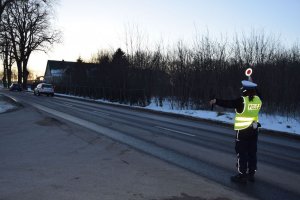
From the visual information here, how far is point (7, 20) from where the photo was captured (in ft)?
176

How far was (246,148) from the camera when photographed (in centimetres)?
773

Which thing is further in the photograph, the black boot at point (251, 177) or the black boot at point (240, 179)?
the black boot at point (251, 177)

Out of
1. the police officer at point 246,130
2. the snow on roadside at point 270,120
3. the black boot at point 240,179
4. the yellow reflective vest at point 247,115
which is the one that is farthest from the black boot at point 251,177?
the snow on roadside at point 270,120

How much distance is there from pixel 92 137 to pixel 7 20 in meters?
44.5

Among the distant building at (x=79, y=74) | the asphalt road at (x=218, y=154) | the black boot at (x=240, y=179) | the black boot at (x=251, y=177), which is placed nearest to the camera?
the asphalt road at (x=218, y=154)

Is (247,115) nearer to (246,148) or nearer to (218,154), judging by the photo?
(246,148)

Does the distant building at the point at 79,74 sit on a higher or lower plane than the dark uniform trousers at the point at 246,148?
higher

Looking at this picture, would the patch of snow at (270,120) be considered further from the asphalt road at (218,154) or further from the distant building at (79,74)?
the distant building at (79,74)

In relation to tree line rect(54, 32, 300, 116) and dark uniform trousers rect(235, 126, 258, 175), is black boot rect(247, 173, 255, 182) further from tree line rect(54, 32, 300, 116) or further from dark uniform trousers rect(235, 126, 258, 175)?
tree line rect(54, 32, 300, 116)

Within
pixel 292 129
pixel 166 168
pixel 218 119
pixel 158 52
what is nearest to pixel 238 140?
pixel 166 168

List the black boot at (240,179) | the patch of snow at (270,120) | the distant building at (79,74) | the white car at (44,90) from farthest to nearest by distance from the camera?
the white car at (44,90)
the distant building at (79,74)
the patch of snow at (270,120)
the black boot at (240,179)

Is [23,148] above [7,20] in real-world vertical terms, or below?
below

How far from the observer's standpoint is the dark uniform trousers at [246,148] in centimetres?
770

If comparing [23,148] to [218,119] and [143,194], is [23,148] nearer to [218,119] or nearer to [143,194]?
[143,194]
